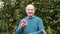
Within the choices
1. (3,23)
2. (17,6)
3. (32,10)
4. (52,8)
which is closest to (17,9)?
(17,6)

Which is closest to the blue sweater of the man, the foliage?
the man

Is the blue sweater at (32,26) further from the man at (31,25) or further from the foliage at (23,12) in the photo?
the foliage at (23,12)

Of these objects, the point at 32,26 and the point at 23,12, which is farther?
the point at 23,12

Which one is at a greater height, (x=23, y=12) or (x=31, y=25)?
(x=31, y=25)

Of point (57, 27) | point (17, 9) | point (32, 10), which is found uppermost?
point (32, 10)

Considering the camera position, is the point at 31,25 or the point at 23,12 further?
the point at 23,12

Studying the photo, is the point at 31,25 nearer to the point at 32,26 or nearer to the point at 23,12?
the point at 32,26

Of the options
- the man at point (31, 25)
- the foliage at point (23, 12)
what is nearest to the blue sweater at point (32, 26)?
the man at point (31, 25)

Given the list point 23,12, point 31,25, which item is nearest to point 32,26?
point 31,25

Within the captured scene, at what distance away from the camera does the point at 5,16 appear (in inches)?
288

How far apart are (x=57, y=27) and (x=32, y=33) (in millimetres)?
3579

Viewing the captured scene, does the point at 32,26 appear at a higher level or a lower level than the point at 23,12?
higher

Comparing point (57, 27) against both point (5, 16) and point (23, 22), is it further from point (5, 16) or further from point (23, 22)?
point (23, 22)

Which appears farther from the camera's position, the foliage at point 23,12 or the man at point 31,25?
the foliage at point 23,12
